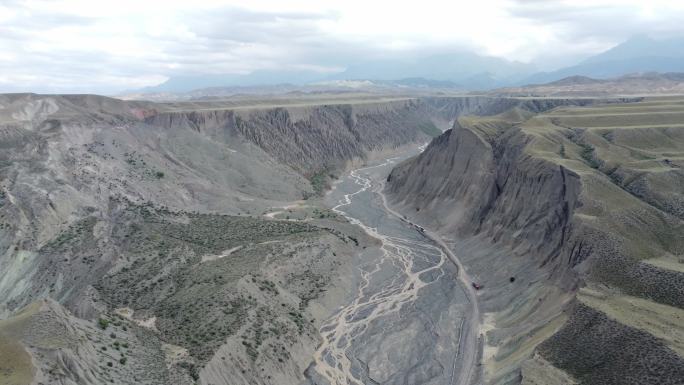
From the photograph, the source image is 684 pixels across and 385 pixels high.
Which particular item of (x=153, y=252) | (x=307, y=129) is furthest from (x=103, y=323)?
(x=307, y=129)

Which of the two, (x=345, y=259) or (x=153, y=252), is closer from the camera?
(x=153, y=252)

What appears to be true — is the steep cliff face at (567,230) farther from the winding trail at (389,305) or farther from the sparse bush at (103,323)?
the sparse bush at (103,323)

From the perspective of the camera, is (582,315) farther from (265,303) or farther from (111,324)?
(111,324)

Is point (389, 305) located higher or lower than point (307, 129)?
lower

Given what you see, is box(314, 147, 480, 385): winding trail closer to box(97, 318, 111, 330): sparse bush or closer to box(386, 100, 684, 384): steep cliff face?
box(386, 100, 684, 384): steep cliff face

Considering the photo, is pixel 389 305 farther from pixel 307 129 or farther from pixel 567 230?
pixel 307 129

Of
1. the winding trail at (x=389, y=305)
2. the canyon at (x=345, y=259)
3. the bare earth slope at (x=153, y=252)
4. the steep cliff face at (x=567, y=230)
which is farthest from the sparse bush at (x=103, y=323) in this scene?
the steep cliff face at (x=567, y=230)
